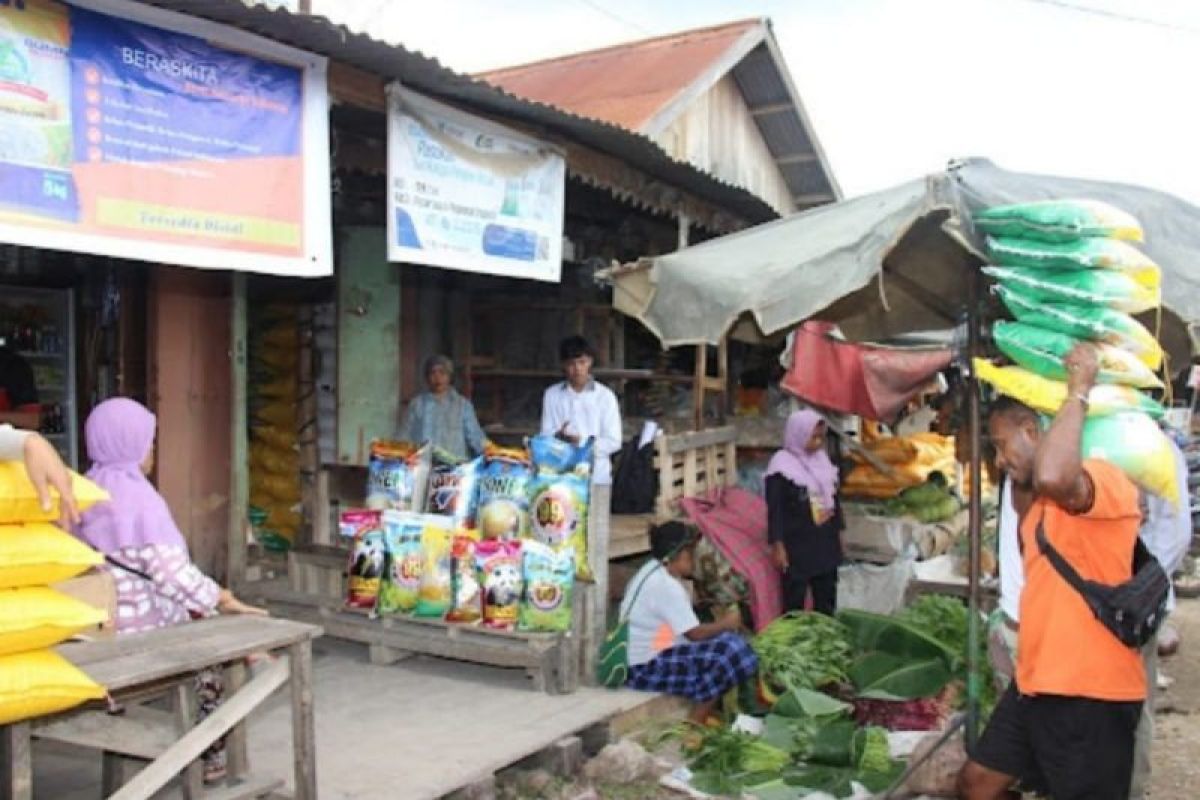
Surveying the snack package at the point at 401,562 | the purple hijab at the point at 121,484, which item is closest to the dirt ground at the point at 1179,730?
the snack package at the point at 401,562

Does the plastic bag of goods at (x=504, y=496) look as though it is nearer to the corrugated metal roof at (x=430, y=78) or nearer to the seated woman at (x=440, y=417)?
the seated woman at (x=440, y=417)

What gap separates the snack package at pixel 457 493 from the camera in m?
5.91

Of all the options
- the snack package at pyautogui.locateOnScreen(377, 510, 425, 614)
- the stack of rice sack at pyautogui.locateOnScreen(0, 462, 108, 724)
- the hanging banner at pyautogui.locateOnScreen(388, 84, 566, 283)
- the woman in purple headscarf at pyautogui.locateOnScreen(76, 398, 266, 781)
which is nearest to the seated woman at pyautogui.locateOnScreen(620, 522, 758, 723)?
the snack package at pyautogui.locateOnScreen(377, 510, 425, 614)

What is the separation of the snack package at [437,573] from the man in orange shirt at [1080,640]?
3052mm

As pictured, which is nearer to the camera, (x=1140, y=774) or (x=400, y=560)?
(x=1140, y=774)

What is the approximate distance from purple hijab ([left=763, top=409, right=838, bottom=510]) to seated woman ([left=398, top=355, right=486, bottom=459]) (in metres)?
1.97

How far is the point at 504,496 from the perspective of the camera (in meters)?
5.84

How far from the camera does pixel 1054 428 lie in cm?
323

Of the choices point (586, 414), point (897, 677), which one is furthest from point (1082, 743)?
point (586, 414)

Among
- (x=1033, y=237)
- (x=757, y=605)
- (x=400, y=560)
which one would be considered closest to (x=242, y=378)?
(x=400, y=560)

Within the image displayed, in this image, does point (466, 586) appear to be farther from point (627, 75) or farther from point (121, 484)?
point (627, 75)

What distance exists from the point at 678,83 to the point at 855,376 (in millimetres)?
4056

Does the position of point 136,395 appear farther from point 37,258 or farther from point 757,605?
point 757,605

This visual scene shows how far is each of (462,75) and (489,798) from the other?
337 cm
